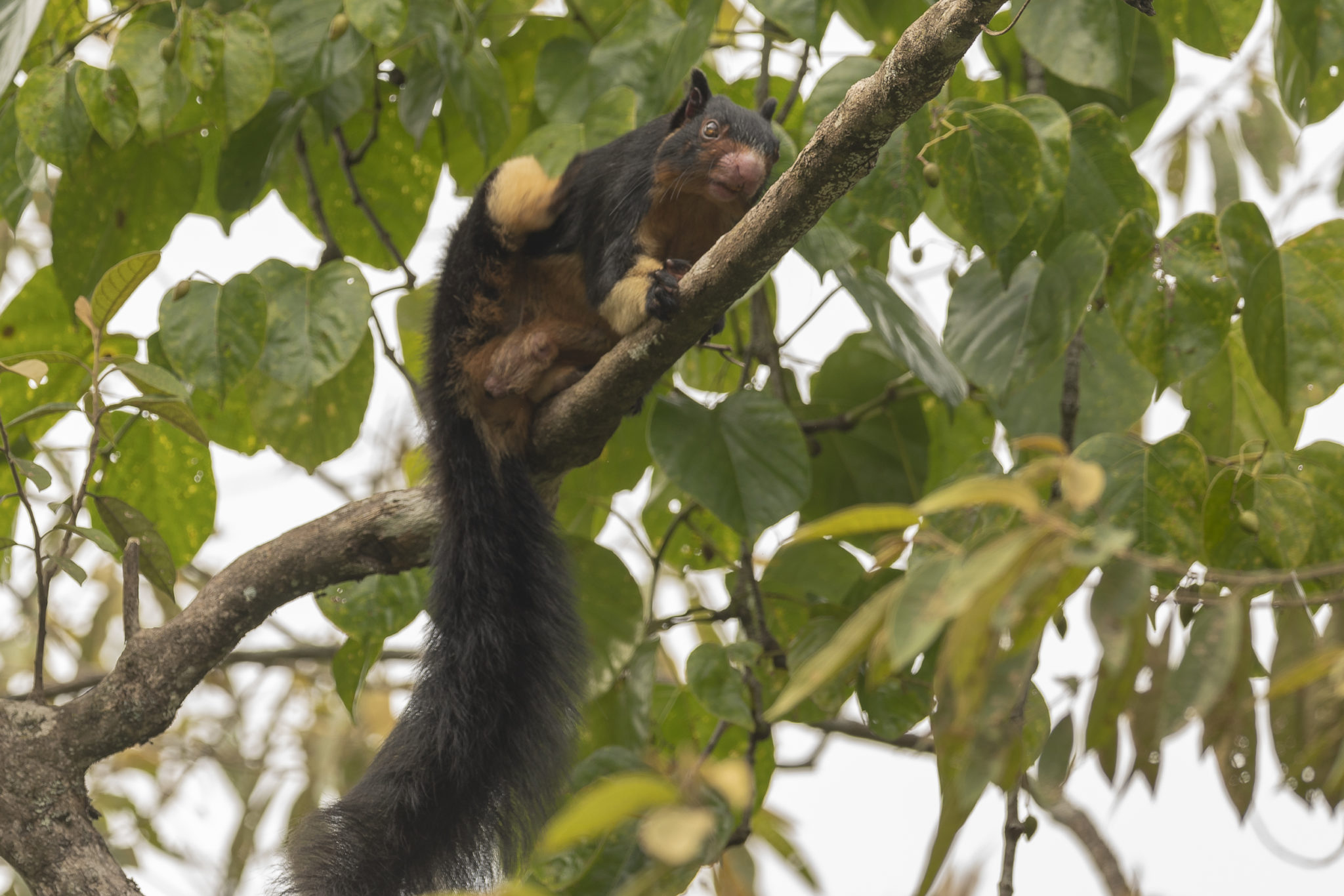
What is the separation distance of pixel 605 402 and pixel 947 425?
1051 millimetres

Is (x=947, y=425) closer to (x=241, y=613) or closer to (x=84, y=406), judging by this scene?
(x=241, y=613)

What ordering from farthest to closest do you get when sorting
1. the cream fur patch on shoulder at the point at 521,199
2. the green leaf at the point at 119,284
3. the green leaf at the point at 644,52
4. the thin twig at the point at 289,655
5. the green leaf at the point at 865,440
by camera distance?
the thin twig at the point at 289,655, the green leaf at the point at 865,440, the green leaf at the point at 644,52, the cream fur patch on shoulder at the point at 521,199, the green leaf at the point at 119,284

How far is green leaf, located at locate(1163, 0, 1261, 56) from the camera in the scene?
7.04 ft

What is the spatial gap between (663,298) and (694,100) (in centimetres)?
62

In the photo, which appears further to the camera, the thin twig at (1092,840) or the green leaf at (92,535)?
the thin twig at (1092,840)

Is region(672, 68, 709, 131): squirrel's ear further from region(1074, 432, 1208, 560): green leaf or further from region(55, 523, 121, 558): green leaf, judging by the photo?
region(55, 523, 121, 558): green leaf

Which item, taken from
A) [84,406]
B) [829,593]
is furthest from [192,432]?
[829,593]

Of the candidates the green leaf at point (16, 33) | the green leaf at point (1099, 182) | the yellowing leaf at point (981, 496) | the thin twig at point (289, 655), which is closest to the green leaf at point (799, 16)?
the green leaf at point (1099, 182)

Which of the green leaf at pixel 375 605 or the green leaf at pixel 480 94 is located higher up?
the green leaf at pixel 480 94

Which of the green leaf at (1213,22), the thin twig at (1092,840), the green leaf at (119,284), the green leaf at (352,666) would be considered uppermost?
the green leaf at (1213,22)

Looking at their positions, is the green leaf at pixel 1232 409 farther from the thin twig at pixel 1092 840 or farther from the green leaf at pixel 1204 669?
the green leaf at pixel 1204 669

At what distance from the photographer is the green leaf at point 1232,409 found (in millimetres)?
2031

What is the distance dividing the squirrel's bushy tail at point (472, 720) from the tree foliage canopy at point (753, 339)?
15 cm

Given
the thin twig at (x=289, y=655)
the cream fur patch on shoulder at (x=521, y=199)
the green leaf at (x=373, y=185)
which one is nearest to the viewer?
the cream fur patch on shoulder at (x=521, y=199)
